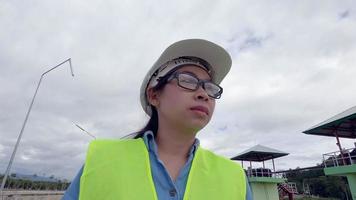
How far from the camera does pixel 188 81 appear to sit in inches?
70.0

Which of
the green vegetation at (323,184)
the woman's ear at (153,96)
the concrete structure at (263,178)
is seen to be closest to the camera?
the woman's ear at (153,96)

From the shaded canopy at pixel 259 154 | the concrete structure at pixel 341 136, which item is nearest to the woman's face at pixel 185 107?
the concrete structure at pixel 341 136

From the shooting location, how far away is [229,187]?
160 cm

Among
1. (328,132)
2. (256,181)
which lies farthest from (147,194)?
(256,181)

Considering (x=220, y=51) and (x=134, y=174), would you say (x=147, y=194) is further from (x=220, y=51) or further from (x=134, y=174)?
(x=220, y=51)

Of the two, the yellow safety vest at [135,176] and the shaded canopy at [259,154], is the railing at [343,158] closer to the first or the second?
the shaded canopy at [259,154]

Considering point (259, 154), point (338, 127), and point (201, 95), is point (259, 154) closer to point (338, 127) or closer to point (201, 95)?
point (338, 127)

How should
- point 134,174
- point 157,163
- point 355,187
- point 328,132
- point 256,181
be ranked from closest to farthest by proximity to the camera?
point 134,174, point 157,163, point 355,187, point 328,132, point 256,181

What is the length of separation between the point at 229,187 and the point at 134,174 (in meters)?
0.61

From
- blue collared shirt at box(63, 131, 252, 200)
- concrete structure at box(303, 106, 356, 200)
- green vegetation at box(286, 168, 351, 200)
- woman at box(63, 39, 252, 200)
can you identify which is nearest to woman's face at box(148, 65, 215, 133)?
woman at box(63, 39, 252, 200)

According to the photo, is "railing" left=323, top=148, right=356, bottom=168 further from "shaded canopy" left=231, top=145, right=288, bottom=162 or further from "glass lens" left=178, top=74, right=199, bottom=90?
"glass lens" left=178, top=74, right=199, bottom=90

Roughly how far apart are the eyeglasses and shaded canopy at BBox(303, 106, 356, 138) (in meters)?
12.4

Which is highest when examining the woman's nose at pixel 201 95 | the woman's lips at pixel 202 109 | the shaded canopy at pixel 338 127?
the shaded canopy at pixel 338 127

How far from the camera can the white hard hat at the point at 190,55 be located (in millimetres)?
1996
